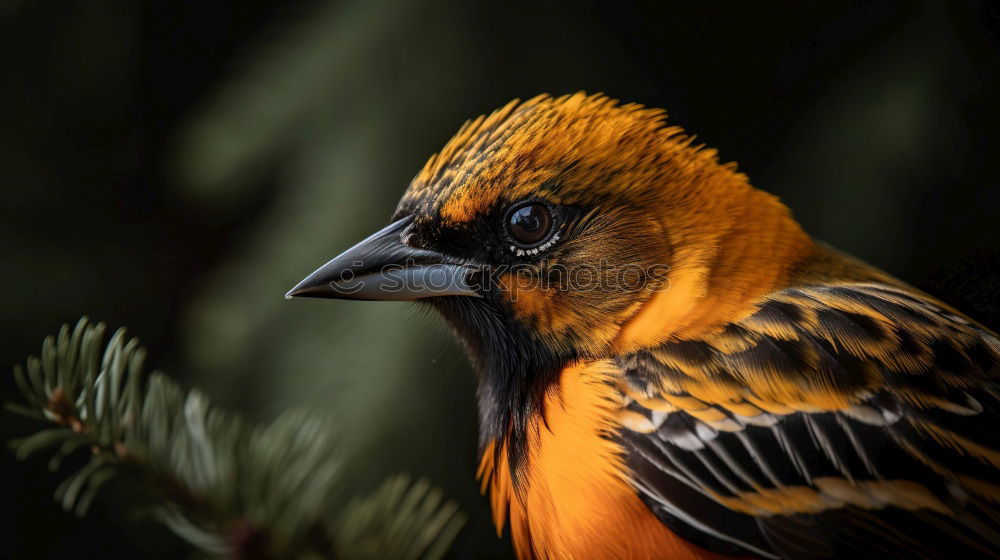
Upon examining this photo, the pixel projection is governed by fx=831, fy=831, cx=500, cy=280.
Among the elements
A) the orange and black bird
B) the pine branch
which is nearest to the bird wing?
the orange and black bird

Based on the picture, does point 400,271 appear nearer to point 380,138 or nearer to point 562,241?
point 562,241

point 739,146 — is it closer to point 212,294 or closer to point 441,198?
point 441,198

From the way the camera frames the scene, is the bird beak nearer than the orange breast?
No

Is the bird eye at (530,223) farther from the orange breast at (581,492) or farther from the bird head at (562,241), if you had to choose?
the orange breast at (581,492)

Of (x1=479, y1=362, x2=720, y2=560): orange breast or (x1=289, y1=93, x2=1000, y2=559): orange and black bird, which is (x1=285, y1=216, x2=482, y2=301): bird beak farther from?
(x1=479, y1=362, x2=720, y2=560): orange breast

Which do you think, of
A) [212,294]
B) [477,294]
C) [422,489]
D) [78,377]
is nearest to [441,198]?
[477,294]

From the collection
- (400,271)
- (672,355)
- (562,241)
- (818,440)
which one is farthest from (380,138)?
(818,440)

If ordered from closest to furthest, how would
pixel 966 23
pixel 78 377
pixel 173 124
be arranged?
pixel 78 377
pixel 966 23
pixel 173 124
